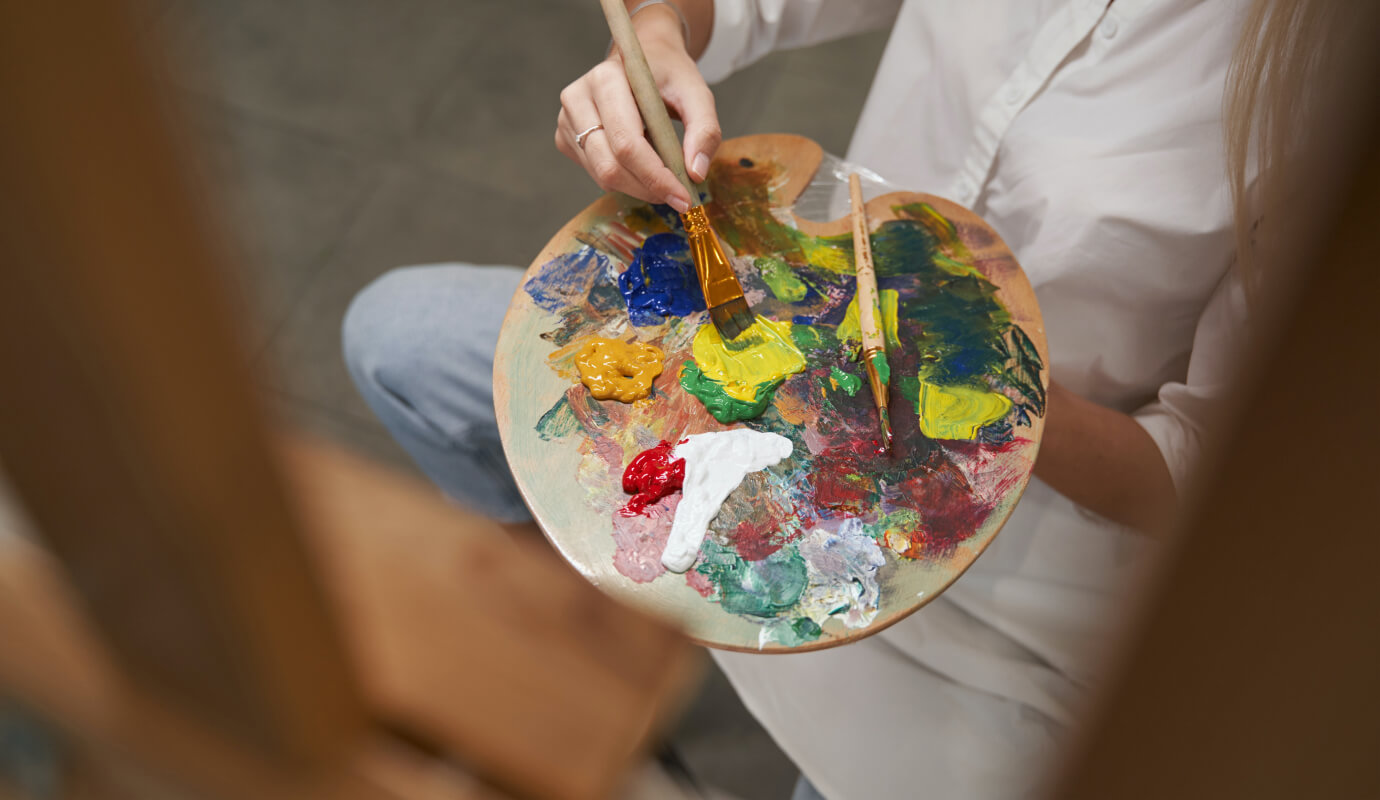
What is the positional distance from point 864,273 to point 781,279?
52 mm

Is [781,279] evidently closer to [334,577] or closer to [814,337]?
[814,337]

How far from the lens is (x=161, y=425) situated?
0.19 metres

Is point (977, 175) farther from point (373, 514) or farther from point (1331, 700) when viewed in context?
point (1331, 700)

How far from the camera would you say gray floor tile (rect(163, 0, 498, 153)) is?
56.0 inches

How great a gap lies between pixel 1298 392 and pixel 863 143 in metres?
0.77

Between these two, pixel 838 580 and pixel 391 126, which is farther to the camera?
pixel 391 126

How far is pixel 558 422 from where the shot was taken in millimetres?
530

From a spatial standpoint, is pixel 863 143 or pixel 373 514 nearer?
pixel 373 514

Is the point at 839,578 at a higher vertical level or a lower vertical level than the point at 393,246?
higher

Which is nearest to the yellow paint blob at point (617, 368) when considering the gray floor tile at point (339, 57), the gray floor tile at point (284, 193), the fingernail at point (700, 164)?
the fingernail at point (700, 164)

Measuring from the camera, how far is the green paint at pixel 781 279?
23.2 inches

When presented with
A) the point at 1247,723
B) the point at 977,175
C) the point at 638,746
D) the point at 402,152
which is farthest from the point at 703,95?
the point at 402,152

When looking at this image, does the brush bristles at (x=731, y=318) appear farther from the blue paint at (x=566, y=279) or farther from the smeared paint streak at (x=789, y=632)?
the smeared paint streak at (x=789, y=632)

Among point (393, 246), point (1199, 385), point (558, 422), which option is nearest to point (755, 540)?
point (558, 422)
